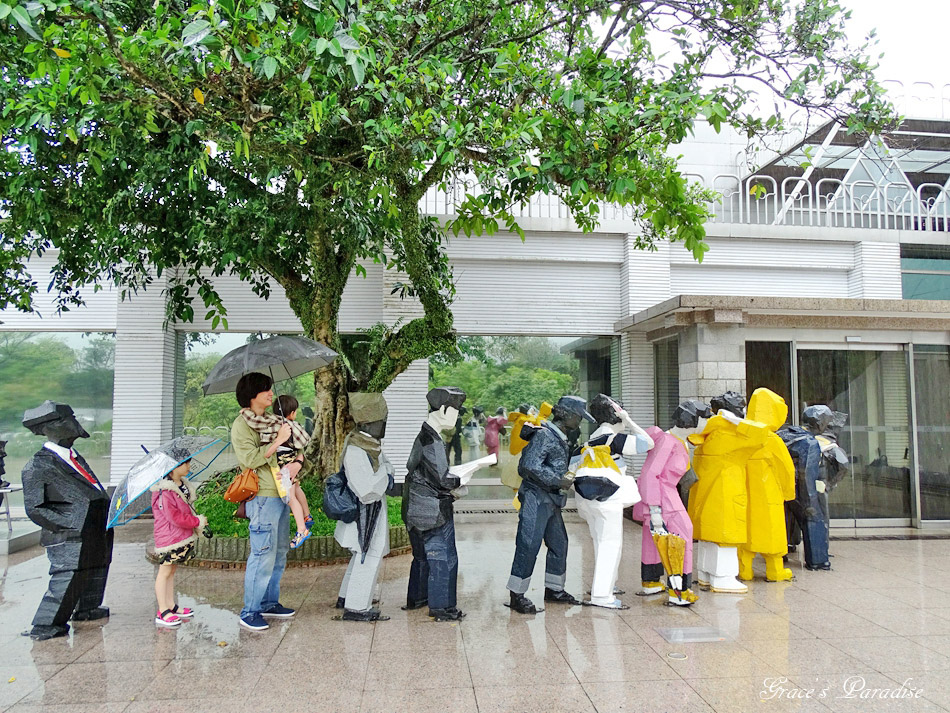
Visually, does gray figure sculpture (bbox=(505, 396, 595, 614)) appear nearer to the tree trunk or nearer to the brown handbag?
the brown handbag

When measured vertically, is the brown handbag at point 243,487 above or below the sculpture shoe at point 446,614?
above

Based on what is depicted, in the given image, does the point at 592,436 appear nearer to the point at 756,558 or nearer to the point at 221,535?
the point at 756,558

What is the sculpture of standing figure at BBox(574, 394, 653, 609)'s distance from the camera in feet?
19.6

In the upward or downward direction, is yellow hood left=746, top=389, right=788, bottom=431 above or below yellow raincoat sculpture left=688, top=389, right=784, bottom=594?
above

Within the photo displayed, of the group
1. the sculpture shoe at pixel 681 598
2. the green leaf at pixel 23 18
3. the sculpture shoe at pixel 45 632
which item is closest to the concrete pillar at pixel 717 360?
the sculpture shoe at pixel 681 598

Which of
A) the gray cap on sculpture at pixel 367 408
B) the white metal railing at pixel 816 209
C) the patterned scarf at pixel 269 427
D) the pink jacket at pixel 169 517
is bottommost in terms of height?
the pink jacket at pixel 169 517

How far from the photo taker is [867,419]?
9898mm

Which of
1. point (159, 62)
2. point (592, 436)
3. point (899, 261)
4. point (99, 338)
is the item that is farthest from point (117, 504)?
point (899, 261)

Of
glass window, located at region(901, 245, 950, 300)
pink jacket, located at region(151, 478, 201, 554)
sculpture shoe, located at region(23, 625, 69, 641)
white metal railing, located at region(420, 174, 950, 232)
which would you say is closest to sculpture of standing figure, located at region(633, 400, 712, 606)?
pink jacket, located at region(151, 478, 201, 554)

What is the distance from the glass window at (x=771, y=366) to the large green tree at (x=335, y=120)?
9.27ft

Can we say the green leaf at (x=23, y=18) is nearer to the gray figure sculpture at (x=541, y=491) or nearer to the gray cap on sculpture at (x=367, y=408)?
the gray cap on sculpture at (x=367, y=408)

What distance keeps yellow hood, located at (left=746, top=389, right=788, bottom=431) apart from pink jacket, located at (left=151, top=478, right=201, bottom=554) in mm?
4939

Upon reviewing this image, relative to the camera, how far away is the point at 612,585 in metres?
5.98

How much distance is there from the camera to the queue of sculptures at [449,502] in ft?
17.7
